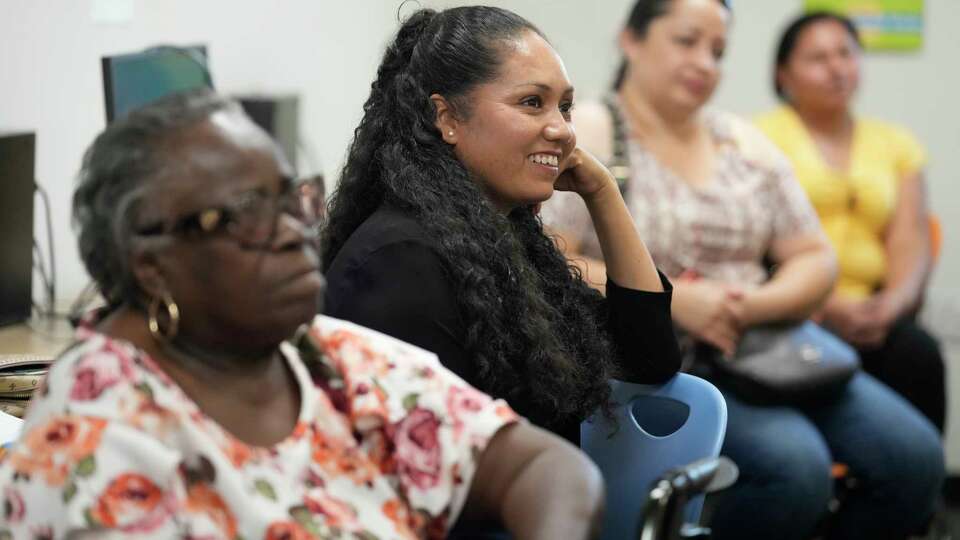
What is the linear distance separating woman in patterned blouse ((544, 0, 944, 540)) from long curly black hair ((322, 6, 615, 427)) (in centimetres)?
80

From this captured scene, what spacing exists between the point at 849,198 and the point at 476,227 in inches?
77.8

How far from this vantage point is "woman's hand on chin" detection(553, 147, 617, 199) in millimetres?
2051

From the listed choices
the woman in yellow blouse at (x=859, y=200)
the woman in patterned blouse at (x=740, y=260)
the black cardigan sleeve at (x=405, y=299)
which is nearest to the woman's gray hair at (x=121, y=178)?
the black cardigan sleeve at (x=405, y=299)

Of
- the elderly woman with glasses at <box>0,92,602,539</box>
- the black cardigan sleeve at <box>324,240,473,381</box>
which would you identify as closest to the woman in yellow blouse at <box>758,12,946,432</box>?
the black cardigan sleeve at <box>324,240,473,381</box>

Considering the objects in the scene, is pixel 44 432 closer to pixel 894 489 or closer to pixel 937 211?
pixel 894 489

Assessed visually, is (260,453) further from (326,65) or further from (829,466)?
(326,65)

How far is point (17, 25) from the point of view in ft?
9.45

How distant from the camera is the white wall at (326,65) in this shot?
2953 mm

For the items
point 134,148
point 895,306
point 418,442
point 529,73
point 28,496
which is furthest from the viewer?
point 895,306

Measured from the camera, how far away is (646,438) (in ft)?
6.25

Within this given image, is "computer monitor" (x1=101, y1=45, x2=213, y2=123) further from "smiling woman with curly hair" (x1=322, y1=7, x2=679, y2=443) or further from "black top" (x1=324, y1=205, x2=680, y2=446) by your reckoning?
"black top" (x1=324, y1=205, x2=680, y2=446)

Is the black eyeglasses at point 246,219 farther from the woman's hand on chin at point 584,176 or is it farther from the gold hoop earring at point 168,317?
the woman's hand on chin at point 584,176

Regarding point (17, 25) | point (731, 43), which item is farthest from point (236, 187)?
point (731, 43)

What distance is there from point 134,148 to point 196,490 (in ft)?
1.05
